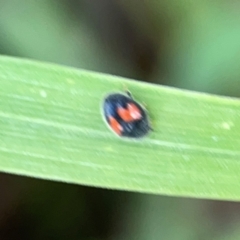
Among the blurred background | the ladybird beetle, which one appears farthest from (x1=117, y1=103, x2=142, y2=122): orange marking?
the blurred background

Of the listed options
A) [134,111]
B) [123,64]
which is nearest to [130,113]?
[134,111]

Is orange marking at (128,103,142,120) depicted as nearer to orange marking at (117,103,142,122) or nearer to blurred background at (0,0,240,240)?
orange marking at (117,103,142,122)

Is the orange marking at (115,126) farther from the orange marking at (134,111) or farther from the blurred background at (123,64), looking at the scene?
the blurred background at (123,64)

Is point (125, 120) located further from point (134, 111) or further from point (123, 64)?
point (123, 64)

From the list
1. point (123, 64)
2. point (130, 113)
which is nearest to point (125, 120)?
point (130, 113)

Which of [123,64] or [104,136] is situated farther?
[123,64]
